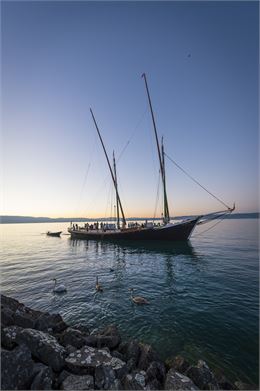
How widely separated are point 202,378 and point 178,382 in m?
0.83

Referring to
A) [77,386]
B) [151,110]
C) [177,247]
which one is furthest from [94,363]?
[151,110]

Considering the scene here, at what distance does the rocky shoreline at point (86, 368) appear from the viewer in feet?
15.2

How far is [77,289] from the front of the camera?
14.0m

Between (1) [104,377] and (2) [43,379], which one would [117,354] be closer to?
(1) [104,377]

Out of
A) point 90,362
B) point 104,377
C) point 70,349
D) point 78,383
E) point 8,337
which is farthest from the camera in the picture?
point 70,349

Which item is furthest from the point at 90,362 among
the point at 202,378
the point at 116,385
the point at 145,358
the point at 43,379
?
the point at 202,378

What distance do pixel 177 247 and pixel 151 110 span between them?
25.2 m

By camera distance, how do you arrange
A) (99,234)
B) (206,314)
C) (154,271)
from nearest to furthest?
(206,314) → (154,271) → (99,234)

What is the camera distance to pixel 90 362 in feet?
→ 17.4

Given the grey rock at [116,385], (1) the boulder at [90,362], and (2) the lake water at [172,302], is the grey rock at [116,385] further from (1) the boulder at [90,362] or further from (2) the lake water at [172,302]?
(2) the lake water at [172,302]

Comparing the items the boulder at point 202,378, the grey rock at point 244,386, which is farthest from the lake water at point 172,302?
the boulder at point 202,378

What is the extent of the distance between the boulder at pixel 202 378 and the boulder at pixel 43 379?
4.04 metres

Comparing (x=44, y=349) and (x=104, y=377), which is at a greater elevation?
(x=44, y=349)

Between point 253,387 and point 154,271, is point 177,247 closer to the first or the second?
point 154,271
